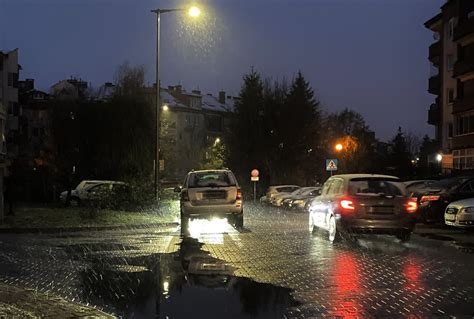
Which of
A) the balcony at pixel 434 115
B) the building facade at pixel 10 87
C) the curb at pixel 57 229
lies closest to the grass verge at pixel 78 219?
the curb at pixel 57 229

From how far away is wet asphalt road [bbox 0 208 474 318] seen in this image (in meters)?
7.83

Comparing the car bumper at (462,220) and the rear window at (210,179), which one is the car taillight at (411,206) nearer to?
the car bumper at (462,220)

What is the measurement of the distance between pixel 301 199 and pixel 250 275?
24443mm

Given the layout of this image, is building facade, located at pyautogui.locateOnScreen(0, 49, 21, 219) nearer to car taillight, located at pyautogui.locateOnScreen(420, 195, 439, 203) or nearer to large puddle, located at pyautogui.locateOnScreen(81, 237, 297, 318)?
car taillight, located at pyautogui.locateOnScreen(420, 195, 439, 203)

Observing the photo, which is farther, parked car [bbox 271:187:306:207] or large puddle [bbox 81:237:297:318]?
parked car [bbox 271:187:306:207]

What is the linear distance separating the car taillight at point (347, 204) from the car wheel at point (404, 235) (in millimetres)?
1365

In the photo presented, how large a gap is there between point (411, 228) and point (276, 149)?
48.4m

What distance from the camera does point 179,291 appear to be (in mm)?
8875

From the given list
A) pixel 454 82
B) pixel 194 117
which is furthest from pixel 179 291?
pixel 194 117

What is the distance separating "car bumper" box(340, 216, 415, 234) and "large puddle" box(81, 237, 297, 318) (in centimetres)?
398

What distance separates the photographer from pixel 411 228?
14.8 meters

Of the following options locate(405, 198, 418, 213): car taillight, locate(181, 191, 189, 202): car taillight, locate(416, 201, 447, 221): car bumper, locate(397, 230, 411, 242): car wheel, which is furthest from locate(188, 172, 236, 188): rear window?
locate(416, 201, 447, 221): car bumper

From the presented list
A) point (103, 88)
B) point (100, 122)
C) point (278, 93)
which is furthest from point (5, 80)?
point (278, 93)

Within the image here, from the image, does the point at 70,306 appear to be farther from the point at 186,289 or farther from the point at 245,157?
the point at 245,157
